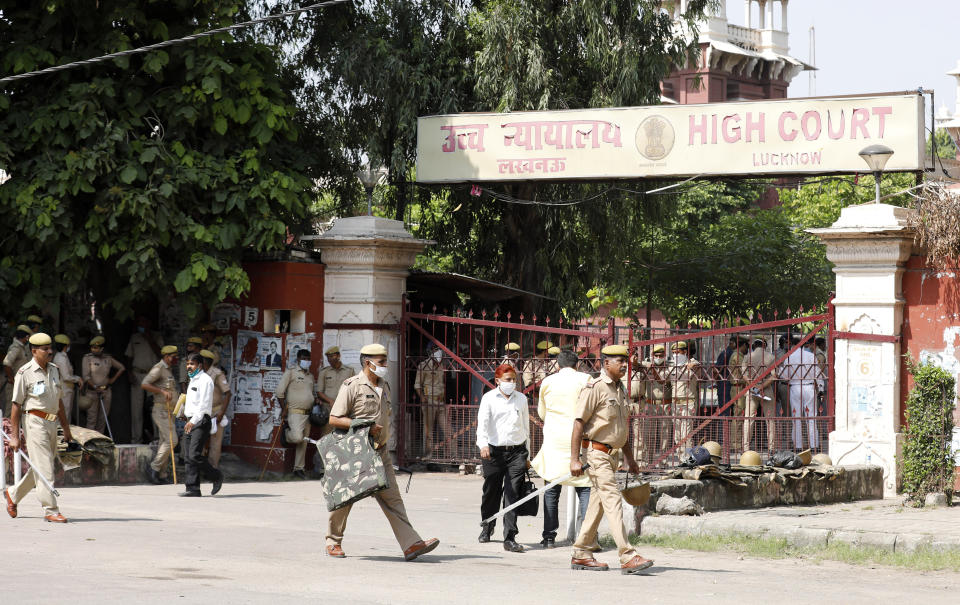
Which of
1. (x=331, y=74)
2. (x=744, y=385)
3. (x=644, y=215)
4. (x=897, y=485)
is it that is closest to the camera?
(x=897, y=485)

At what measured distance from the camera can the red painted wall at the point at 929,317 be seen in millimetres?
12938

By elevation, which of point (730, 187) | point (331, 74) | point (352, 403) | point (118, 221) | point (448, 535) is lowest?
point (448, 535)

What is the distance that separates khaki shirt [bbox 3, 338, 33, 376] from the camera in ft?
46.9

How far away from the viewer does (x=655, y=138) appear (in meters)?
16.1

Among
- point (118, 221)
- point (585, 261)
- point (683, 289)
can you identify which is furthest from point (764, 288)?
point (118, 221)

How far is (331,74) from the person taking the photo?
18828 millimetres

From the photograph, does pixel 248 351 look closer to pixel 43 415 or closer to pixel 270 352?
pixel 270 352

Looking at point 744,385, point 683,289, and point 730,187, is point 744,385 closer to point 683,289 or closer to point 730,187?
point 683,289

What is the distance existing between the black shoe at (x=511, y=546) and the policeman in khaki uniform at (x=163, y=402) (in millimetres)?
5748

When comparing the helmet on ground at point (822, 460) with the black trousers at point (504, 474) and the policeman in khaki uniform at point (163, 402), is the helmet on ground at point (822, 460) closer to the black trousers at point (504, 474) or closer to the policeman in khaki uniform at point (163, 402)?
the black trousers at point (504, 474)

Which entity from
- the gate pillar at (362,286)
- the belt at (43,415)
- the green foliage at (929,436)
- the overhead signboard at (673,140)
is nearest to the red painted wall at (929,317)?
the green foliage at (929,436)

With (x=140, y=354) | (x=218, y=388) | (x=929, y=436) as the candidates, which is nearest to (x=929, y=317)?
(x=929, y=436)

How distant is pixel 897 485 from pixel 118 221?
927cm

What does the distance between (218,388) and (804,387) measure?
6.95 metres
